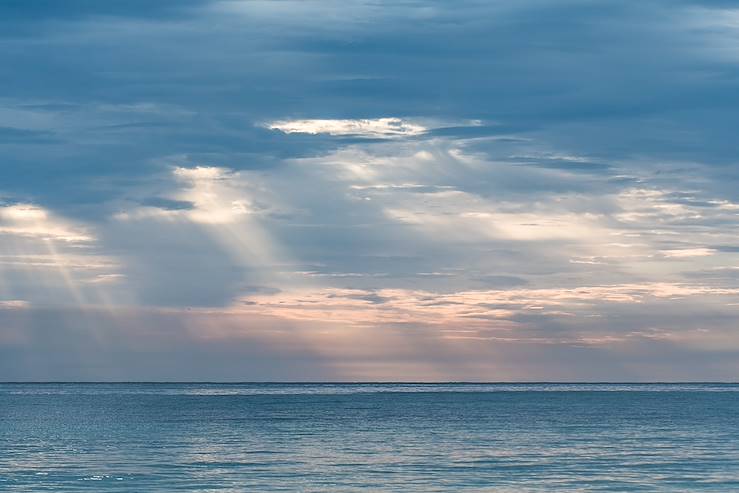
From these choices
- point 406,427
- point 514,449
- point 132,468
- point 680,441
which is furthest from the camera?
point 406,427

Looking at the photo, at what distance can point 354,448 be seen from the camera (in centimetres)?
7531

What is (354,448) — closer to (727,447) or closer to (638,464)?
(638,464)

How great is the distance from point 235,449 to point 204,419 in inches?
1805

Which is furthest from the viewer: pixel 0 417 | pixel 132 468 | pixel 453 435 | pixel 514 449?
pixel 0 417

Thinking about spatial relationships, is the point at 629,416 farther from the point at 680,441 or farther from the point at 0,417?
the point at 0,417

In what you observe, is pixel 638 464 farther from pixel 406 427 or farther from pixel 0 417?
pixel 0 417

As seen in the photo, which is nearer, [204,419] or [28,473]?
[28,473]

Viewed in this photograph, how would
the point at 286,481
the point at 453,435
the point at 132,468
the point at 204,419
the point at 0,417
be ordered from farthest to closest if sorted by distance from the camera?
1. the point at 0,417
2. the point at 204,419
3. the point at 453,435
4. the point at 132,468
5. the point at 286,481

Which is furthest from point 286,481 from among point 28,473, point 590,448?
point 590,448

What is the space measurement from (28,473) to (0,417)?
73.7 m

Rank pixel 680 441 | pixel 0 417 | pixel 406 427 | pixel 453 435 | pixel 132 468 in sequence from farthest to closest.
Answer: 1. pixel 0 417
2. pixel 406 427
3. pixel 453 435
4. pixel 680 441
5. pixel 132 468

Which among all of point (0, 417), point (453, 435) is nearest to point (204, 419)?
point (0, 417)

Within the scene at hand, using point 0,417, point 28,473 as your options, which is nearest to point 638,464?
point 28,473

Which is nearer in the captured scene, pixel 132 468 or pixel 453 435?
pixel 132 468
